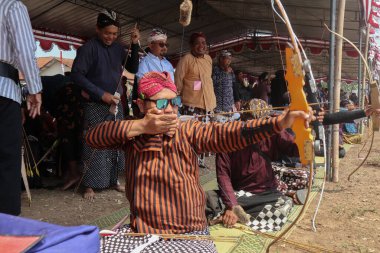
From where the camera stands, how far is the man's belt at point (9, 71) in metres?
2.06

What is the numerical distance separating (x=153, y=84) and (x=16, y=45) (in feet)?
2.82

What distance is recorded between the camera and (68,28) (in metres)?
8.70

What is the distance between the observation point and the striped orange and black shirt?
174 centimetres

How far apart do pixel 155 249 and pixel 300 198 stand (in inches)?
92.5

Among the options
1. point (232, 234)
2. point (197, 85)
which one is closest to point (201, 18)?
point (197, 85)

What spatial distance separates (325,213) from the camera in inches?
138

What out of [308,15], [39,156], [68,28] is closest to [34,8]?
[68,28]

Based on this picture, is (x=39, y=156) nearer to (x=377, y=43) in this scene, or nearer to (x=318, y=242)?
(x=318, y=242)

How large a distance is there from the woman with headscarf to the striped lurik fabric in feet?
4.08

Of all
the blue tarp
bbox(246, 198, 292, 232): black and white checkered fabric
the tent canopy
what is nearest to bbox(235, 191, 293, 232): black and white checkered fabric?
bbox(246, 198, 292, 232): black and white checkered fabric

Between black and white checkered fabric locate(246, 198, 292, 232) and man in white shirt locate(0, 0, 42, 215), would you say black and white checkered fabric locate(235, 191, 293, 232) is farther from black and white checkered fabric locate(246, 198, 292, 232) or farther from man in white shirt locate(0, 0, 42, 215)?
man in white shirt locate(0, 0, 42, 215)

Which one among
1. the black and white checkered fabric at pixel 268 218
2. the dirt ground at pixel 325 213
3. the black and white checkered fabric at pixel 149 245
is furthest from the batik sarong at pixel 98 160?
the black and white checkered fabric at pixel 149 245

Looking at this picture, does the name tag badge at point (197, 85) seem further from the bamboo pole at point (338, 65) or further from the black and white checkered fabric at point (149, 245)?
the black and white checkered fabric at point (149, 245)

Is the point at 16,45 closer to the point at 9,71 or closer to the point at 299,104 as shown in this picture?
the point at 9,71
